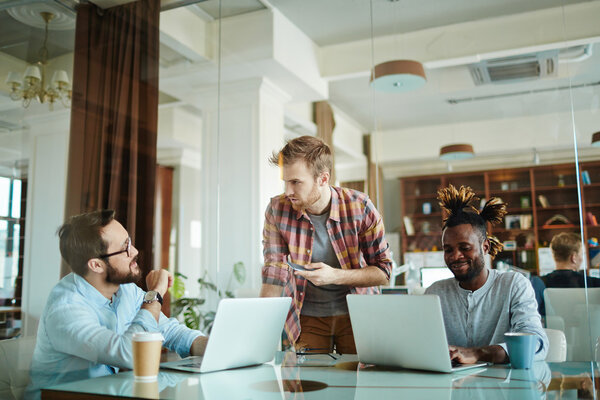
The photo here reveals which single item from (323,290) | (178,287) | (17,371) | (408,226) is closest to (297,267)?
(323,290)

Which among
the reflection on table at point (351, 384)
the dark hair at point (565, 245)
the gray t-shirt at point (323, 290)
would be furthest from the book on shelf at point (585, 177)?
the reflection on table at point (351, 384)

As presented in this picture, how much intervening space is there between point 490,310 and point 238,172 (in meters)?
2.47

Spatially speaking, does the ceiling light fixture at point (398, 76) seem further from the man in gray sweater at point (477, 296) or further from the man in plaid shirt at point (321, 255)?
the man in gray sweater at point (477, 296)

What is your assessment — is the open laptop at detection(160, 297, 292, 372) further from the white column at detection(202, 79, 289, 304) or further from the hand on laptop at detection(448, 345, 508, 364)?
the white column at detection(202, 79, 289, 304)

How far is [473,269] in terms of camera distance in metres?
1.92

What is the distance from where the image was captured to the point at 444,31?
11.3 ft

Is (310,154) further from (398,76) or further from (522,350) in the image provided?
(522,350)

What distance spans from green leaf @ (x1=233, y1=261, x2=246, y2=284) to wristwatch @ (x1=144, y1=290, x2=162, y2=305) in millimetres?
1964

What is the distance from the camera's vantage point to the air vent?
3109 millimetres

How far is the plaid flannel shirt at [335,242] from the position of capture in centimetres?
230

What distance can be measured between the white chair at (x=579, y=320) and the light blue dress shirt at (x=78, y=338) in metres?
1.99

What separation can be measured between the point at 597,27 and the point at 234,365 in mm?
2691

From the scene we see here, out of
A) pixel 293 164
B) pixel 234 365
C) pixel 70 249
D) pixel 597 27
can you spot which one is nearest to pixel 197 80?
pixel 293 164

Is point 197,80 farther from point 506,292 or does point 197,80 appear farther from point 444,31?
point 506,292
